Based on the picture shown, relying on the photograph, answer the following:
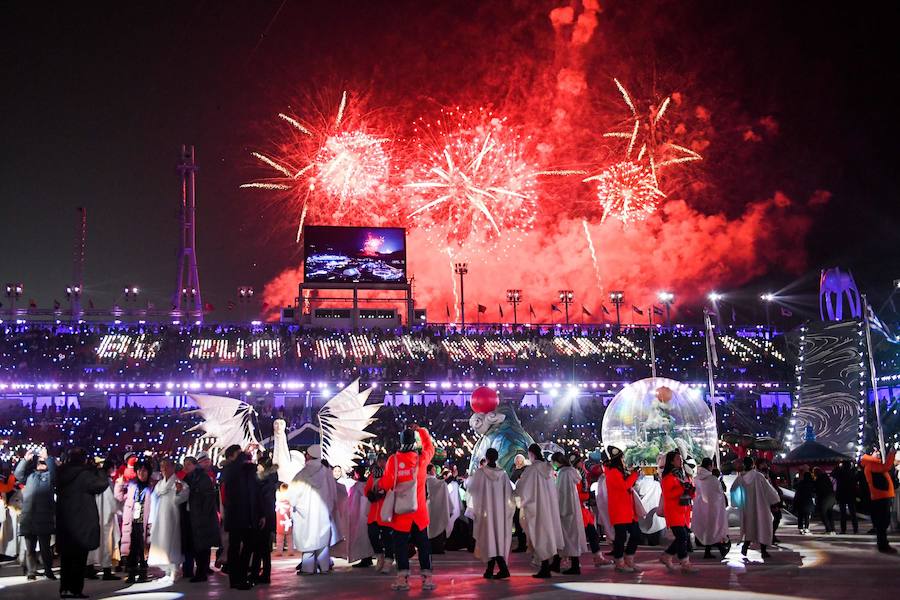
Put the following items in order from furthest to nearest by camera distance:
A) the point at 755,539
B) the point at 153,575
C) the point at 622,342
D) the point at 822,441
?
1. the point at 622,342
2. the point at 822,441
3. the point at 755,539
4. the point at 153,575

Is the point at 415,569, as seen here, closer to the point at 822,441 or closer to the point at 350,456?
the point at 350,456

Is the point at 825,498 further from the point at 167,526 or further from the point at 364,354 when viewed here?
the point at 364,354

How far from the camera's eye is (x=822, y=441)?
26578 mm

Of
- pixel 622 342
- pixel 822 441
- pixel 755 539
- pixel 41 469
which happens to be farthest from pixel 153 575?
pixel 622 342

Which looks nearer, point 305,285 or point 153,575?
point 153,575

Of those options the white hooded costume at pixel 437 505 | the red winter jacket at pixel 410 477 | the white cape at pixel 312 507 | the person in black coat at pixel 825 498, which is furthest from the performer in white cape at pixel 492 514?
the person in black coat at pixel 825 498

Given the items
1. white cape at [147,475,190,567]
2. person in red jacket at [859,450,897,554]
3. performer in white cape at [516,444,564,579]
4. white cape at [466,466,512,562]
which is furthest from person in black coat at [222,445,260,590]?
person in red jacket at [859,450,897,554]

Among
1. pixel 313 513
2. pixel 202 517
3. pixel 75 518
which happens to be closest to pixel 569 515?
pixel 313 513

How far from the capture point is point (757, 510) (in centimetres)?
1247

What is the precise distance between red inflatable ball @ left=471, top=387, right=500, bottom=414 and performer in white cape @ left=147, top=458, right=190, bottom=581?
26.3 ft

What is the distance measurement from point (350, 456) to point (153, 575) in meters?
4.24

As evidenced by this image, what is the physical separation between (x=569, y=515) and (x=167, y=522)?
5089mm

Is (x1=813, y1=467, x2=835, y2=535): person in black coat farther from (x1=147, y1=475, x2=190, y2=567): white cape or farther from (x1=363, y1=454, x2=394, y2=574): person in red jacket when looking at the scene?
(x1=147, y1=475, x2=190, y2=567): white cape

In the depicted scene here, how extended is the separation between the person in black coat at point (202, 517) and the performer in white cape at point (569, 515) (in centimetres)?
427
